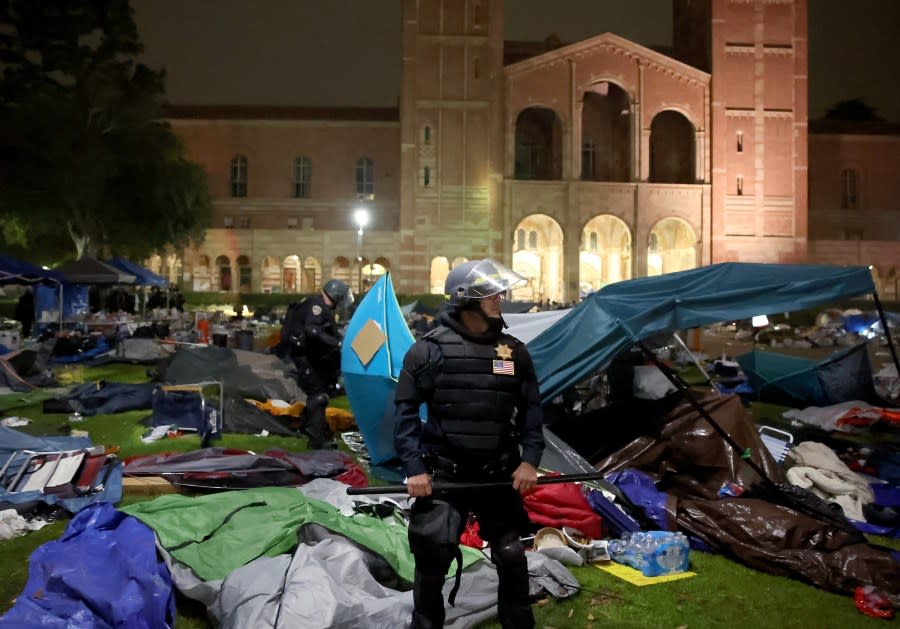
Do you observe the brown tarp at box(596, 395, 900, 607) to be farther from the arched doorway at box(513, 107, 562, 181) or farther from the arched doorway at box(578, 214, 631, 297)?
the arched doorway at box(513, 107, 562, 181)

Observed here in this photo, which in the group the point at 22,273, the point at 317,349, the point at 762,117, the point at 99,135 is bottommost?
the point at 317,349

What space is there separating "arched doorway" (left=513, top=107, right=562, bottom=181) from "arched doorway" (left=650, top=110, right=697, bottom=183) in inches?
242

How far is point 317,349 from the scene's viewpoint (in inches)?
308

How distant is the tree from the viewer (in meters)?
26.4

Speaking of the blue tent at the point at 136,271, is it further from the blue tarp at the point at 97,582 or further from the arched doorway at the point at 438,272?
the blue tarp at the point at 97,582

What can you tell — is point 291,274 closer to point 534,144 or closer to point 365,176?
point 365,176

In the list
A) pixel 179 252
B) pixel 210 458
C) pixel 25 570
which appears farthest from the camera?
pixel 179 252

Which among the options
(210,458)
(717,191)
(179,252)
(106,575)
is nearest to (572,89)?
(717,191)

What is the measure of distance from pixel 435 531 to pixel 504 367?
84 centimetres

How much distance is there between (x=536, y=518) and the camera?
529 cm

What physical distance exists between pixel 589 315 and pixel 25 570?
505 cm

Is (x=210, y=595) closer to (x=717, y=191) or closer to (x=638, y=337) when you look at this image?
(x=638, y=337)

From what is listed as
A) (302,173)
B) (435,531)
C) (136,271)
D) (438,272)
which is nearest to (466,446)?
(435,531)

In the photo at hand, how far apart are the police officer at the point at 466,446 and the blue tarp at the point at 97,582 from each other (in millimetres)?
1457
